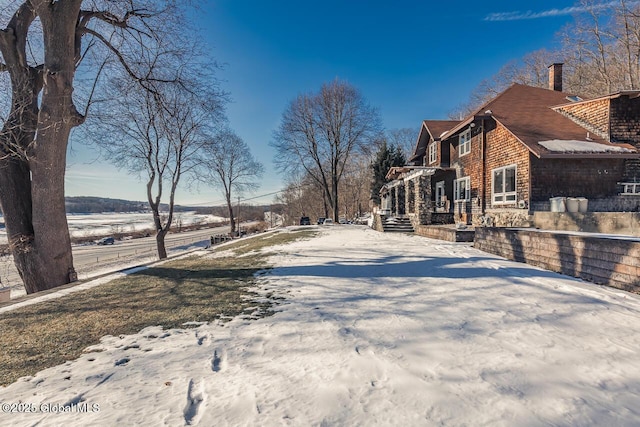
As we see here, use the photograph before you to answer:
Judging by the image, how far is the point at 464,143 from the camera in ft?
55.1

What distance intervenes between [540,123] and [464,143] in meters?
3.84

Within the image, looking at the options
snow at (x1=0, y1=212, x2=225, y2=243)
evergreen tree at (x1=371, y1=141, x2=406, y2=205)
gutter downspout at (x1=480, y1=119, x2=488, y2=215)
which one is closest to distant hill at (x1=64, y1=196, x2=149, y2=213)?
snow at (x1=0, y1=212, x2=225, y2=243)

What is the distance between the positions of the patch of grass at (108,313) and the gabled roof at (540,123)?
11784 millimetres

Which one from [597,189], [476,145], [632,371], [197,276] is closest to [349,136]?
[476,145]

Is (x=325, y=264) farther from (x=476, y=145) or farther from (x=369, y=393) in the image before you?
(x=476, y=145)

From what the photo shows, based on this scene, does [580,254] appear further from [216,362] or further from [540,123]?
[540,123]

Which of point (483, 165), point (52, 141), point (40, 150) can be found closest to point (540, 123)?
point (483, 165)

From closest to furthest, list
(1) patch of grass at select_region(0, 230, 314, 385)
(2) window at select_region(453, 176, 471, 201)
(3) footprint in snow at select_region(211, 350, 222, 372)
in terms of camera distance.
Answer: (3) footprint in snow at select_region(211, 350, 222, 372)
(1) patch of grass at select_region(0, 230, 314, 385)
(2) window at select_region(453, 176, 471, 201)

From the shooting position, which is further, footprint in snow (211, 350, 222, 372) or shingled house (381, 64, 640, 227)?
shingled house (381, 64, 640, 227)

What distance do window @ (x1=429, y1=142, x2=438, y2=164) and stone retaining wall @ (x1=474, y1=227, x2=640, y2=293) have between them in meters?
13.6

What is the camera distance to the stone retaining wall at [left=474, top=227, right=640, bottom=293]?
4273 mm

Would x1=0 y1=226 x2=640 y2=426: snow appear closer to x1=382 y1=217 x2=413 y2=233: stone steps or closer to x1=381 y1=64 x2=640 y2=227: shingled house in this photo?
x1=381 y1=64 x2=640 y2=227: shingled house

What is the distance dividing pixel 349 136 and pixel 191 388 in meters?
28.7

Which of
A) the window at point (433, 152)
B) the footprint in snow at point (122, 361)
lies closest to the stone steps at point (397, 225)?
the window at point (433, 152)
